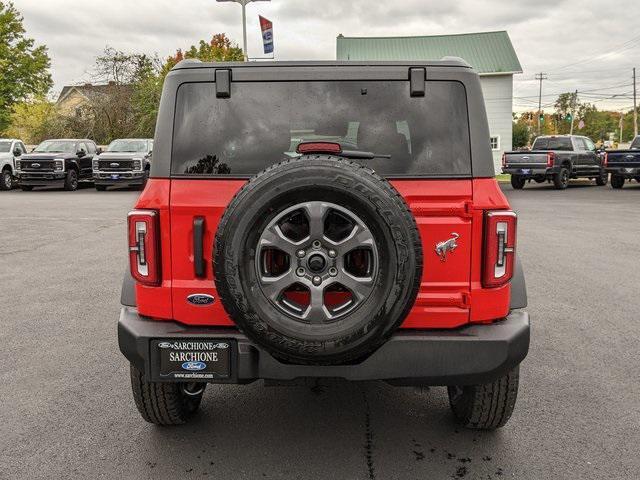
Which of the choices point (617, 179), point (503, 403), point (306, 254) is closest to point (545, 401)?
point (503, 403)

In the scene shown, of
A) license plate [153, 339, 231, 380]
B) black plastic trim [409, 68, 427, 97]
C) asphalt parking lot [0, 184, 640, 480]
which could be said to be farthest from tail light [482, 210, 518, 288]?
license plate [153, 339, 231, 380]

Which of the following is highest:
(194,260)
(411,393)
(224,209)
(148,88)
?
(148,88)

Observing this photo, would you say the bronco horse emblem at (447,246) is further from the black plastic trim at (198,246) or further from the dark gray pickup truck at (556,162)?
the dark gray pickup truck at (556,162)

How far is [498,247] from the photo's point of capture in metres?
3.05

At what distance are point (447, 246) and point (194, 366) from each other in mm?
1281

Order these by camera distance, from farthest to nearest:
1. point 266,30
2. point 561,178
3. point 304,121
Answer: point 266,30 → point 561,178 → point 304,121

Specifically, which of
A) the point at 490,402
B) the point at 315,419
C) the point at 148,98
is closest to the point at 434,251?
the point at 490,402

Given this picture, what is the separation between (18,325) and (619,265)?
7.43 meters

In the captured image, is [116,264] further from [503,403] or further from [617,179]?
[617,179]

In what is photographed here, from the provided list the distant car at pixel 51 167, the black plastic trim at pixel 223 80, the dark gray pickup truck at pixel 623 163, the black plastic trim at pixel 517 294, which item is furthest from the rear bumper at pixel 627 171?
the black plastic trim at pixel 223 80

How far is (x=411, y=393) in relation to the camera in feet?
13.8

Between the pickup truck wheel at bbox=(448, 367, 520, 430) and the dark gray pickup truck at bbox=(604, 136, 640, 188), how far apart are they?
910 inches

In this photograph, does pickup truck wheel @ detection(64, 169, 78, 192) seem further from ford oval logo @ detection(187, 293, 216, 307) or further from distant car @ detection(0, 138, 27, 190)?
ford oval logo @ detection(187, 293, 216, 307)

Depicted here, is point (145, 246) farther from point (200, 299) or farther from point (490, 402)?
point (490, 402)
